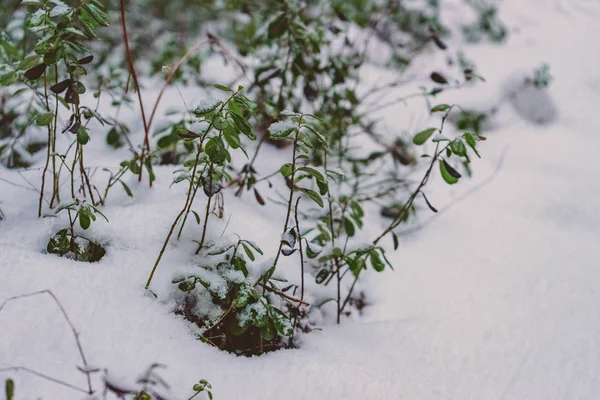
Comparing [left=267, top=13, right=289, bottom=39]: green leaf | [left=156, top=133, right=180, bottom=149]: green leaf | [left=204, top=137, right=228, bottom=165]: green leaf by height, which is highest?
[left=267, top=13, right=289, bottom=39]: green leaf

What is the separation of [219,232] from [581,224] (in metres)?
1.53

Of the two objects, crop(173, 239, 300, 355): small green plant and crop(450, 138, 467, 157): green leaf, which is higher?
crop(450, 138, 467, 157): green leaf

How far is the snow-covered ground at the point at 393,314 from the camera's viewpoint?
854 mm

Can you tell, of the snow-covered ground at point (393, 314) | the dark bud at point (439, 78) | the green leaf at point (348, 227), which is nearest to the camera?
the snow-covered ground at point (393, 314)

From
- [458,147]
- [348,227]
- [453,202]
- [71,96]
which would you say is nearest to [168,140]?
[71,96]

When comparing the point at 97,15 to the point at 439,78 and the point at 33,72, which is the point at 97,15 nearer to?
the point at 33,72

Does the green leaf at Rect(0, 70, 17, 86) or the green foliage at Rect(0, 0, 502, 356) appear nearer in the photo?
the green foliage at Rect(0, 0, 502, 356)

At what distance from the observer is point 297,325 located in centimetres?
115

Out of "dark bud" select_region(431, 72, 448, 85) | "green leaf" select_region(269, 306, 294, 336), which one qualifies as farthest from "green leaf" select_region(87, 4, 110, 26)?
"dark bud" select_region(431, 72, 448, 85)

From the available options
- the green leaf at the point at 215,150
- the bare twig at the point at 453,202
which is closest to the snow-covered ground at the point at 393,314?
the bare twig at the point at 453,202

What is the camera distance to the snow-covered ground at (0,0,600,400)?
0.85 metres

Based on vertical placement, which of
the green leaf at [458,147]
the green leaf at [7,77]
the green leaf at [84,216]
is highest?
the green leaf at [458,147]

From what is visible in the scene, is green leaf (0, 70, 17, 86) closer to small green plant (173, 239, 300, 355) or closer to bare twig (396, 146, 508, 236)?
small green plant (173, 239, 300, 355)

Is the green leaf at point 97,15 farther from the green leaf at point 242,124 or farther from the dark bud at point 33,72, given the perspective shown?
the green leaf at point 242,124
